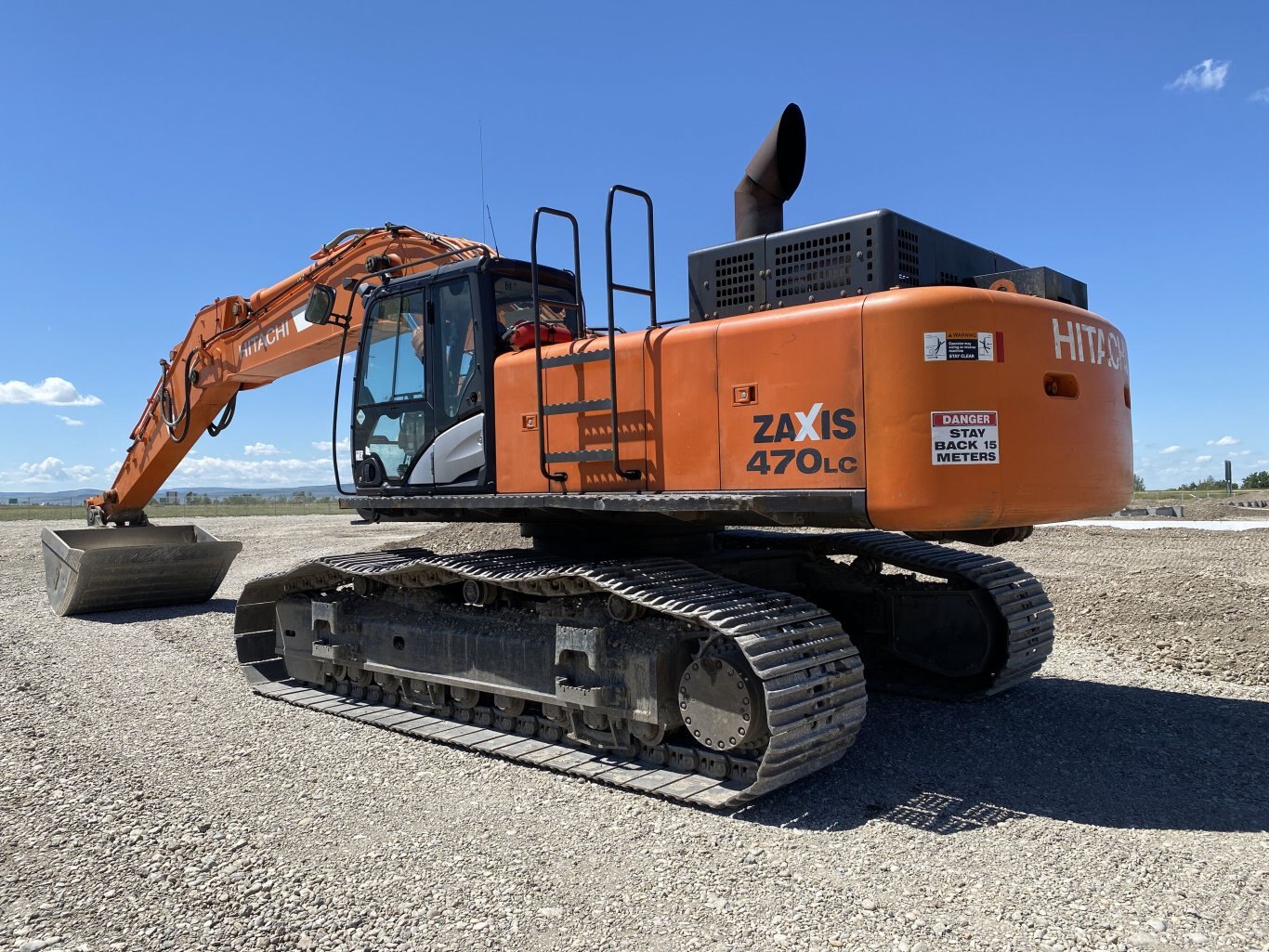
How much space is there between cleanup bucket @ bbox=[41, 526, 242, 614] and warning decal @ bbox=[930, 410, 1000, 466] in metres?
10.4

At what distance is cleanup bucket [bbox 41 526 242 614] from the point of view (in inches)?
468

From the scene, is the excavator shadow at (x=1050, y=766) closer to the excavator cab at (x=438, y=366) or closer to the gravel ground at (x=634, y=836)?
the gravel ground at (x=634, y=836)

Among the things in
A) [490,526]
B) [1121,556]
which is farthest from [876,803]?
[490,526]

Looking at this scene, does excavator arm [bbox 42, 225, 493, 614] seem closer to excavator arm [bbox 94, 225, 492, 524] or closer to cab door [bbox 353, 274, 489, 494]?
excavator arm [bbox 94, 225, 492, 524]

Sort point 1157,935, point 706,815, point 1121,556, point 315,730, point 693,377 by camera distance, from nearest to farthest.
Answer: point 1157,935 → point 706,815 → point 693,377 → point 315,730 → point 1121,556

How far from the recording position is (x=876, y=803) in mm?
5051

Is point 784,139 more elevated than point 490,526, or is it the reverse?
point 784,139

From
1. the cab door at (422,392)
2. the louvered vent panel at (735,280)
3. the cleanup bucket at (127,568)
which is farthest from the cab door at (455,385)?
the cleanup bucket at (127,568)

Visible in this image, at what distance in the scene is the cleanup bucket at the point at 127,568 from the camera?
11891 mm

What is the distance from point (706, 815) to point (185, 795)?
2849 millimetres

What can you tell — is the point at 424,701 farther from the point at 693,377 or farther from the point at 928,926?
the point at 928,926

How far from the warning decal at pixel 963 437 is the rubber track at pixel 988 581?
2488 mm

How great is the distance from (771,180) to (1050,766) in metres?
3.85

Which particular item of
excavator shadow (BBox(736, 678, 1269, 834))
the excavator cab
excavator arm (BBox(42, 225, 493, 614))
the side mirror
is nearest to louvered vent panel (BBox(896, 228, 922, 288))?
the excavator cab
